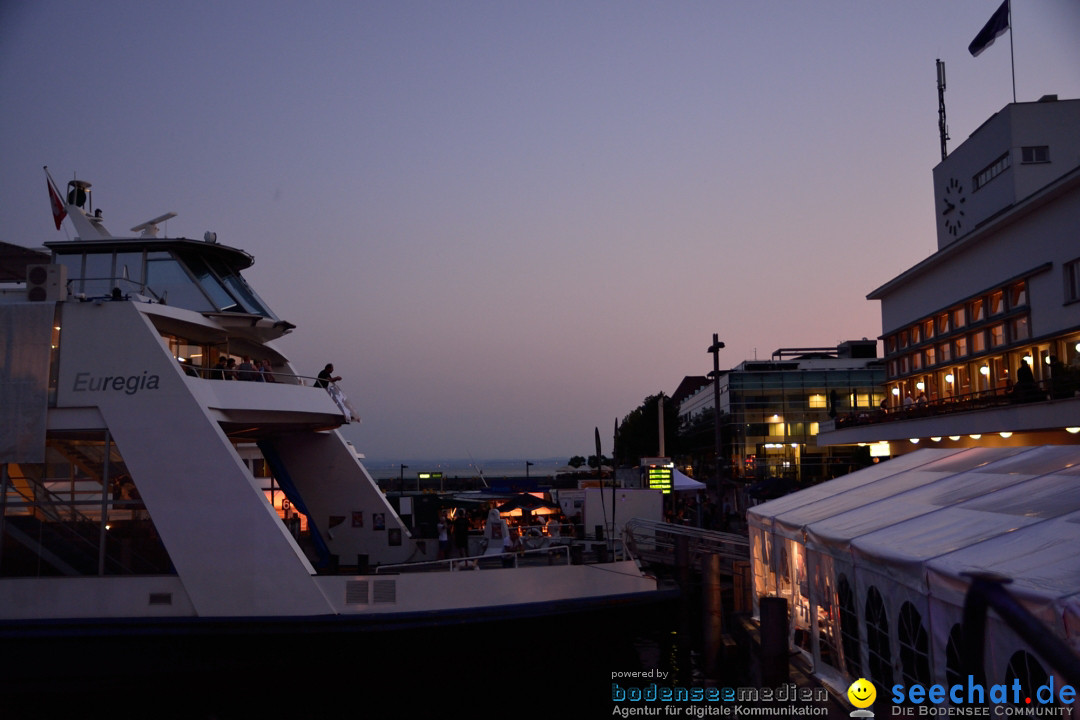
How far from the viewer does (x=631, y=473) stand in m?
37.4

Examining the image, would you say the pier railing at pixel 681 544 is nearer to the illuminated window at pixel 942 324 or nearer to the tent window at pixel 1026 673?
the tent window at pixel 1026 673

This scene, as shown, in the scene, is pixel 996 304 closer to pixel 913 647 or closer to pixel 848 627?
pixel 848 627

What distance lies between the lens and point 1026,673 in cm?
537

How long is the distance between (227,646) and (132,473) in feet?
9.03

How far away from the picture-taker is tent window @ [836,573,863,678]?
28.6 ft

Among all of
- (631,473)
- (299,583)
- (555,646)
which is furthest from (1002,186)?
(299,583)

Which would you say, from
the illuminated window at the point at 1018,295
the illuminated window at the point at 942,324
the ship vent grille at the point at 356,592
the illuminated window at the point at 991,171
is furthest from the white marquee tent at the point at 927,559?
the illuminated window at the point at 991,171

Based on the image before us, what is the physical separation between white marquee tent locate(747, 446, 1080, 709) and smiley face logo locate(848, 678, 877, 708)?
162 mm

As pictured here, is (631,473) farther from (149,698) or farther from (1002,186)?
(149,698)

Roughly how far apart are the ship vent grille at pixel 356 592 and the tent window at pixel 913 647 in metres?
7.42

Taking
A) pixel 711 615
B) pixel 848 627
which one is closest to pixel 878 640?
pixel 848 627

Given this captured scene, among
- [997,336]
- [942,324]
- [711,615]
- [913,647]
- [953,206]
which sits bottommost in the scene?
[711,615]

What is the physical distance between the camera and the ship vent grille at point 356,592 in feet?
39.8

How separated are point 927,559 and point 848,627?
2.42 meters
